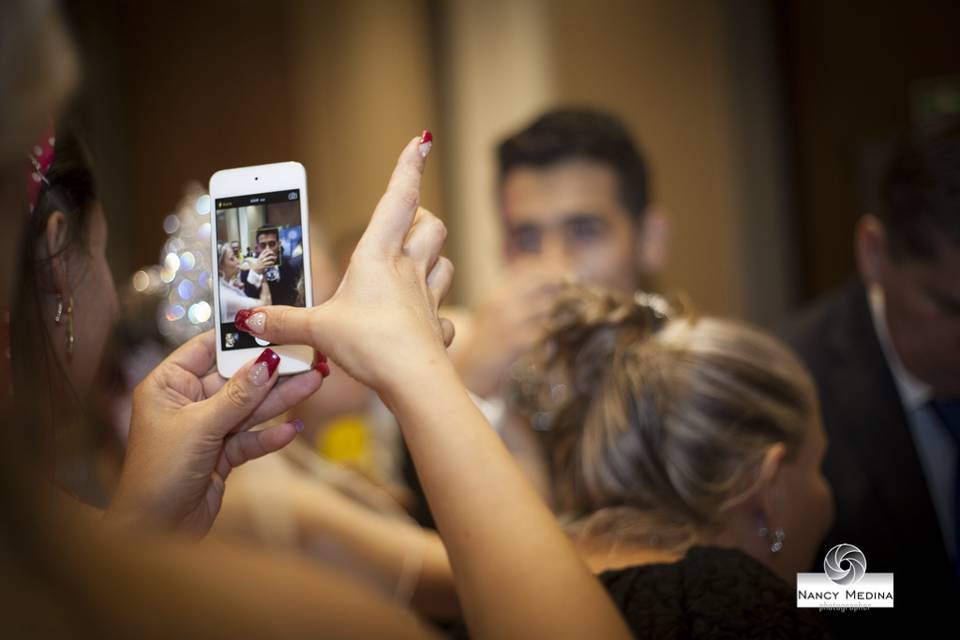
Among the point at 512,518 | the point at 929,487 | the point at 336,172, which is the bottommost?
the point at 929,487

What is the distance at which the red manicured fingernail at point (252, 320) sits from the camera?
2.35 feet

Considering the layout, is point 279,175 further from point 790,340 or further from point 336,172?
point 336,172

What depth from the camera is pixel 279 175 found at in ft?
2.58

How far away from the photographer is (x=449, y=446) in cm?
65

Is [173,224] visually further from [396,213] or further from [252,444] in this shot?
[396,213]

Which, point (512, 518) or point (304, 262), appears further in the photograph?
point (304, 262)

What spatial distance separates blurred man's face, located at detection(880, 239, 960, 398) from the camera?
1411mm

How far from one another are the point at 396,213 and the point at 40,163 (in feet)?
1.07

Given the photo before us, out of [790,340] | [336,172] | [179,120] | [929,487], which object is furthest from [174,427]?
[179,120]

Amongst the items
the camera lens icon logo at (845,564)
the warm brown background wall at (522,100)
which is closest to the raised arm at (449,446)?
the camera lens icon logo at (845,564)

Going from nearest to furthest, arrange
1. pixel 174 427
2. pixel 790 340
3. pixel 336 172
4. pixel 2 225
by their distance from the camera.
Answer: pixel 2 225 → pixel 174 427 → pixel 790 340 → pixel 336 172

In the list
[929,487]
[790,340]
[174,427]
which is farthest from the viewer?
[790,340]

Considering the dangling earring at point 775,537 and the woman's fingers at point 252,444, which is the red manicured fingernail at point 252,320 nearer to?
the woman's fingers at point 252,444

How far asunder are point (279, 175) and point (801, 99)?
2.83m
